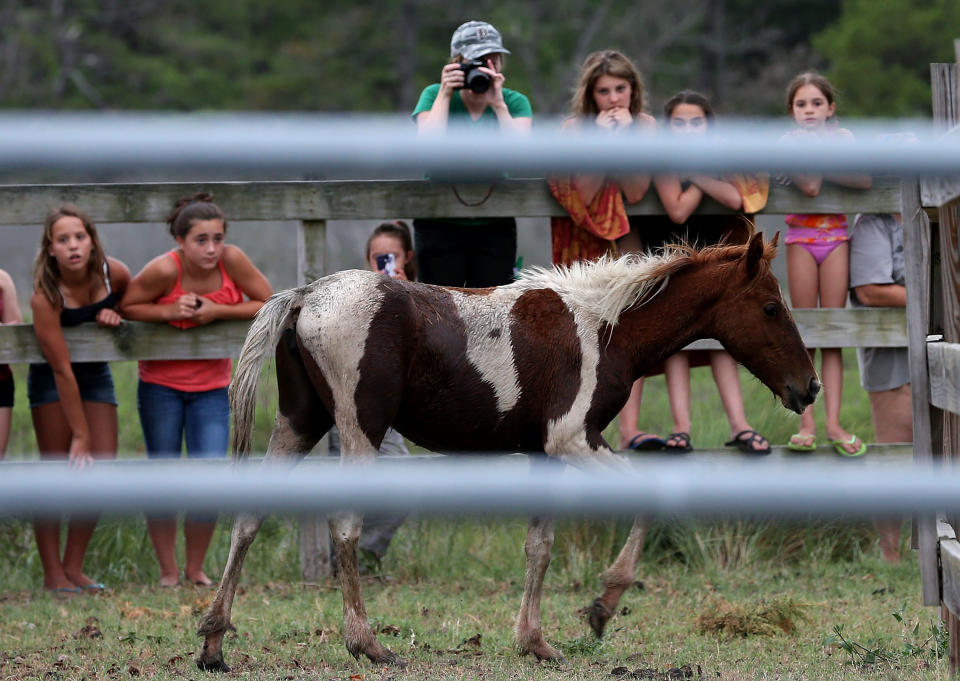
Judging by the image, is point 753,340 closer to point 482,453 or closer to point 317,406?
point 482,453

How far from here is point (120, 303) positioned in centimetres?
589

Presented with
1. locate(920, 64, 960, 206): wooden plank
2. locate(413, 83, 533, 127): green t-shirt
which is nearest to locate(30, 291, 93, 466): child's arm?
locate(413, 83, 533, 127): green t-shirt

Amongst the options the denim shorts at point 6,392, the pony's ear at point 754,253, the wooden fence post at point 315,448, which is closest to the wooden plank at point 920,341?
the pony's ear at point 754,253

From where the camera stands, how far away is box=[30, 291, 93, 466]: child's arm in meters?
5.64

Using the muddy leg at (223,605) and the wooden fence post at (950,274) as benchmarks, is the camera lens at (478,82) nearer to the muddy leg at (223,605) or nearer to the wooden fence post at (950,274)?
the wooden fence post at (950,274)

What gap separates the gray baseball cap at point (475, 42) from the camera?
5.70 metres

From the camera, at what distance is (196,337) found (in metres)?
5.87

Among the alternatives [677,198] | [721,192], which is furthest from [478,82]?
[721,192]

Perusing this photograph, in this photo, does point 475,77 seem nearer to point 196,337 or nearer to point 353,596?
point 196,337

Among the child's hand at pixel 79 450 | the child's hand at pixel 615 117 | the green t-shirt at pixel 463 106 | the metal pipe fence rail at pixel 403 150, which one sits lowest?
the child's hand at pixel 79 450

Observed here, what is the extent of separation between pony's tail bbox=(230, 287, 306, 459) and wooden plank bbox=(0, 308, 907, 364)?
149 centimetres

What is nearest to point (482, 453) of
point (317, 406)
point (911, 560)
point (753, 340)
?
point (317, 406)

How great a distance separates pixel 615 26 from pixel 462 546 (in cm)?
2194

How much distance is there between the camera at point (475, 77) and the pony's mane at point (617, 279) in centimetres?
127
